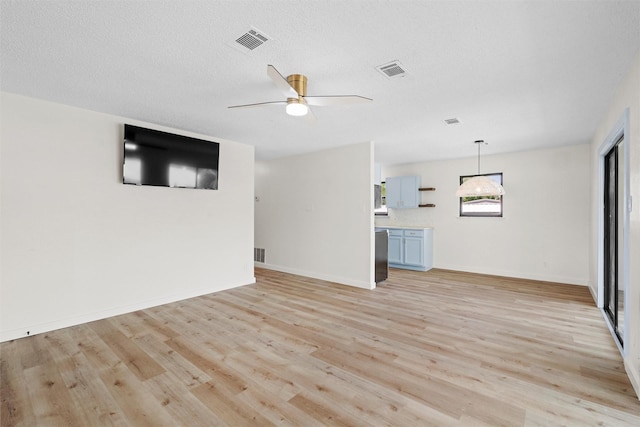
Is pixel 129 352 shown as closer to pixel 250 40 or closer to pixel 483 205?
pixel 250 40

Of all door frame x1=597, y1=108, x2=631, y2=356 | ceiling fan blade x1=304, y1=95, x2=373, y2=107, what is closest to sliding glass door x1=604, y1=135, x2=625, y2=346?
door frame x1=597, y1=108, x2=631, y2=356

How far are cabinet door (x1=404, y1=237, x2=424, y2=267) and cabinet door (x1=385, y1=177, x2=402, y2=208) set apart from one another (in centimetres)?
99

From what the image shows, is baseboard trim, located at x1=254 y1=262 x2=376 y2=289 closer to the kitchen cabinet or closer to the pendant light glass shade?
the kitchen cabinet

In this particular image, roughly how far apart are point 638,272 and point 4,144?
576 cm

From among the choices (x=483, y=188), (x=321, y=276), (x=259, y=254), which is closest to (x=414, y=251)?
(x=483, y=188)

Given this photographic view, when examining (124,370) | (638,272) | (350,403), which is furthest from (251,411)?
(638,272)

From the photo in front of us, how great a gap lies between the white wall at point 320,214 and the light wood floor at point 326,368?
1.35 metres

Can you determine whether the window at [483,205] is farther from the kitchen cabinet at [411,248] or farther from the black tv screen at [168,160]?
the black tv screen at [168,160]

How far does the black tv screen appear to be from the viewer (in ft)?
12.4

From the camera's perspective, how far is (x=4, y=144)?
3.01 meters

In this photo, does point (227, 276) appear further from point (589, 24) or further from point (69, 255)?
point (589, 24)

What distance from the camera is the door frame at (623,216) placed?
2467mm

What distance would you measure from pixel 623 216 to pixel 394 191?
15.3 feet

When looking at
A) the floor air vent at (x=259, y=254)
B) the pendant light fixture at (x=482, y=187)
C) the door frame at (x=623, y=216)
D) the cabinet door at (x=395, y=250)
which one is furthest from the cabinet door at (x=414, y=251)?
the floor air vent at (x=259, y=254)
